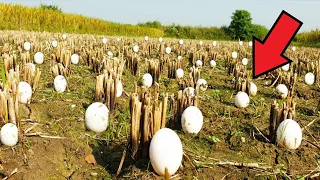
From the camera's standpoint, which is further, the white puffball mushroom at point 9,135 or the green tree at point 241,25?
the green tree at point 241,25

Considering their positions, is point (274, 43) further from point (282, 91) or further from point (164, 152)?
point (164, 152)

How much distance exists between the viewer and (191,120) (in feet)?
13.0

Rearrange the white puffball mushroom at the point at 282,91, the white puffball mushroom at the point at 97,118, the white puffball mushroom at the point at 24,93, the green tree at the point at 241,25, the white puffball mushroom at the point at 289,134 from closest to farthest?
the white puffball mushroom at the point at 289,134 < the white puffball mushroom at the point at 97,118 < the white puffball mushroom at the point at 24,93 < the white puffball mushroom at the point at 282,91 < the green tree at the point at 241,25

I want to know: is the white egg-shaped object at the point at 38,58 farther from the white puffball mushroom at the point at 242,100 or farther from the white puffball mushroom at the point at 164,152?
the white puffball mushroom at the point at 164,152

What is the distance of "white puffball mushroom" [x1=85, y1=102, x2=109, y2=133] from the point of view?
3967 mm

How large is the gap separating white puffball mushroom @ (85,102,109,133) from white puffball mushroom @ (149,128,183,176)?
3.86ft

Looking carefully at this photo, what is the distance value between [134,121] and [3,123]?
1.41 meters

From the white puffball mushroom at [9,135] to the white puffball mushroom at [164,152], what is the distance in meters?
1.40

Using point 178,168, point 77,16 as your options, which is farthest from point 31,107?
point 77,16

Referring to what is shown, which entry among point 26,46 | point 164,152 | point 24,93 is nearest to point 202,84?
point 24,93

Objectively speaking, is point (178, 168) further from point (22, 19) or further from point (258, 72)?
point (22, 19)

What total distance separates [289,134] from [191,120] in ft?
3.34

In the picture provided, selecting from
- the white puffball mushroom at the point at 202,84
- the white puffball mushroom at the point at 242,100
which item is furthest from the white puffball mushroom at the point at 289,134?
the white puffball mushroom at the point at 202,84

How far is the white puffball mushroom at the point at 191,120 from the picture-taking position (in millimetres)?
3977
